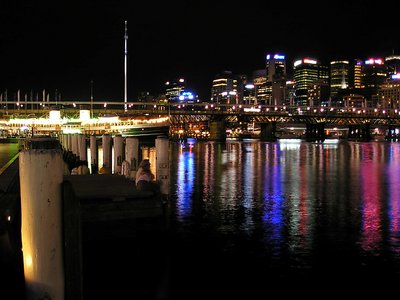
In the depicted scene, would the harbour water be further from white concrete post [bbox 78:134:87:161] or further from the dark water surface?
white concrete post [bbox 78:134:87:161]

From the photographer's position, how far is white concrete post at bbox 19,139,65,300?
5934 mm

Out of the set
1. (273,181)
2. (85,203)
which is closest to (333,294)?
(85,203)

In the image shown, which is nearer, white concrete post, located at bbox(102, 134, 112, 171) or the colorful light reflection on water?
the colorful light reflection on water

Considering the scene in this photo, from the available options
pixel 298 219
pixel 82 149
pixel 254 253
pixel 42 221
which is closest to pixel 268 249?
pixel 254 253

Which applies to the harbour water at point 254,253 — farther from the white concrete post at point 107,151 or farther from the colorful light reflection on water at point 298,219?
the white concrete post at point 107,151

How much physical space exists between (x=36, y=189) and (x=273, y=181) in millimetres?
29822

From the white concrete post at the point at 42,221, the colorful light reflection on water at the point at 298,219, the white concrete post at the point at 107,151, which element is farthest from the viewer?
the white concrete post at the point at 107,151

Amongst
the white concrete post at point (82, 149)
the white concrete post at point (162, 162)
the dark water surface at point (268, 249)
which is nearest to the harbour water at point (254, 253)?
the dark water surface at point (268, 249)

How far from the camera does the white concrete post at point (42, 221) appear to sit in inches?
234

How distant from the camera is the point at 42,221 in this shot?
6.02m

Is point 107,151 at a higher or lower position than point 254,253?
A: higher

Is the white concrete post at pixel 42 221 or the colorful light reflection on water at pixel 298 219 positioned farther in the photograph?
the colorful light reflection on water at pixel 298 219

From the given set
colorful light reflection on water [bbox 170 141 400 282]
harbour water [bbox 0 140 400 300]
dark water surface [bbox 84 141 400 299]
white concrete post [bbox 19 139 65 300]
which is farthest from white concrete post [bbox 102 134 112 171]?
white concrete post [bbox 19 139 65 300]

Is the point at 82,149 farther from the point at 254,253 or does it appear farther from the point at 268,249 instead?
the point at 254,253
